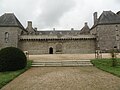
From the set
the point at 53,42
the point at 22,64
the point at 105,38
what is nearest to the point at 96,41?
the point at 105,38

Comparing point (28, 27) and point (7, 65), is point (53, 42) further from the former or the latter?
point (7, 65)

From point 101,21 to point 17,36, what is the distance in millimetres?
15617

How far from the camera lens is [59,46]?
1261 inches

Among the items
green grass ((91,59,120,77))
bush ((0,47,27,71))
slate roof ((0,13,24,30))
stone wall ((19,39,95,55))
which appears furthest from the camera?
stone wall ((19,39,95,55))

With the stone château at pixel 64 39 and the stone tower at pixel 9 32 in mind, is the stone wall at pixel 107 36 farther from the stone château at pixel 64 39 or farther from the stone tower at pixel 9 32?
the stone tower at pixel 9 32

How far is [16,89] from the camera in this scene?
5.92 m

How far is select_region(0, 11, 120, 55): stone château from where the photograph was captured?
102ft

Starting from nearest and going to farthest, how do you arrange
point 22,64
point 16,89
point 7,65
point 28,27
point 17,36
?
point 16,89 → point 7,65 → point 22,64 → point 17,36 → point 28,27

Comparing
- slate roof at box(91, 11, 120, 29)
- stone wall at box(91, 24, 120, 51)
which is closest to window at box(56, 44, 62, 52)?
stone wall at box(91, 24, 120, 51)

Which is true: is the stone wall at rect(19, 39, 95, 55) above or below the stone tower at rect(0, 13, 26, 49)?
below

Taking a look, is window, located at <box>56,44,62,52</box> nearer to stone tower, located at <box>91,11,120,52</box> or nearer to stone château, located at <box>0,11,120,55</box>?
stone château, located at <box>0,11,120,55</box>

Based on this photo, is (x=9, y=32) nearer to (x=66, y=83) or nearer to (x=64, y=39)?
(x=64, y=39)

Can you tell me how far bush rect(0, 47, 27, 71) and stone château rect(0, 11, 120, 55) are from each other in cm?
2033

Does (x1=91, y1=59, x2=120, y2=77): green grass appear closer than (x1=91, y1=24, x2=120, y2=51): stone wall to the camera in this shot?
Yes
